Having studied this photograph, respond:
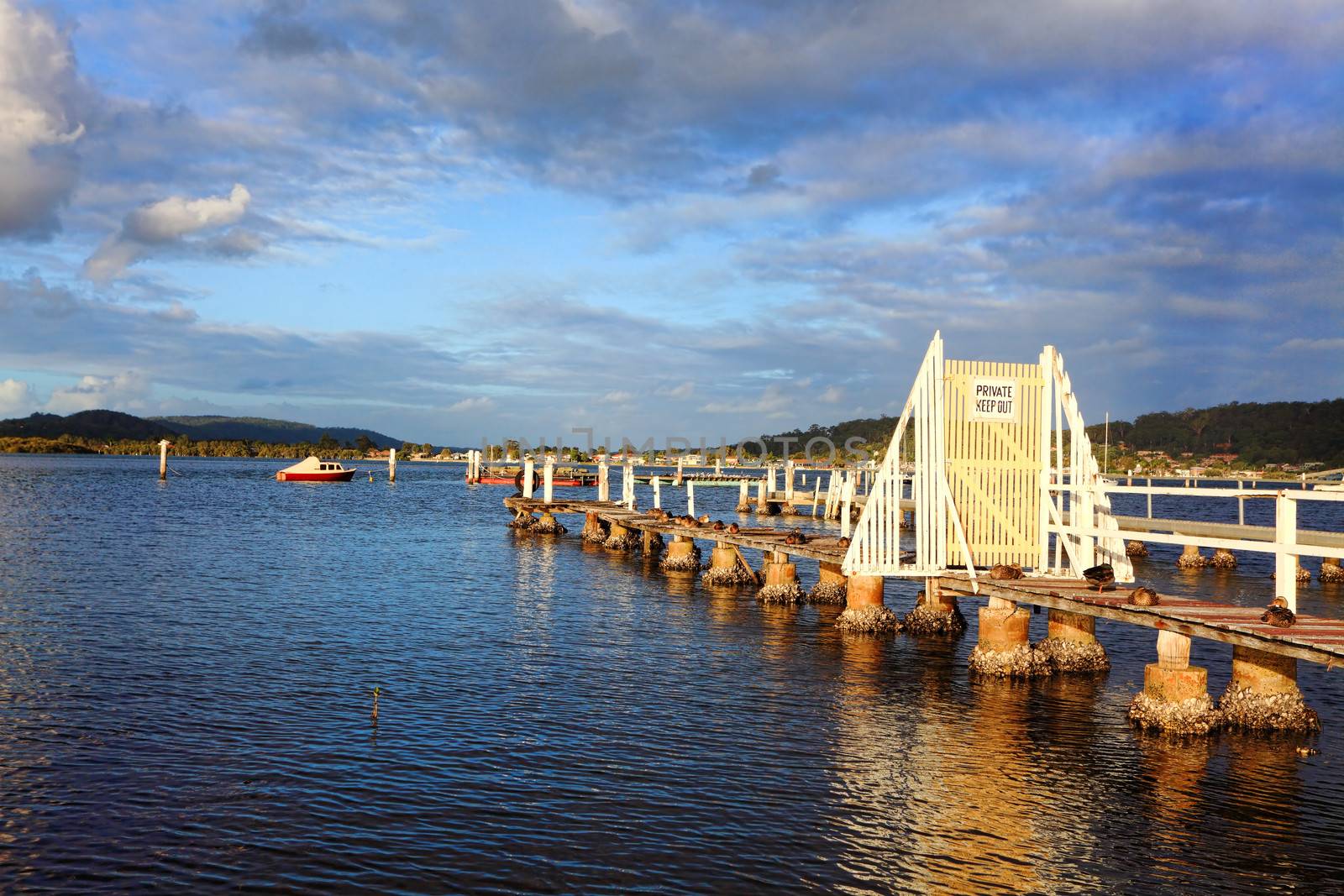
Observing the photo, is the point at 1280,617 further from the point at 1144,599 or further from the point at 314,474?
the point at 314,474

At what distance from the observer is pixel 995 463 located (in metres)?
27.7

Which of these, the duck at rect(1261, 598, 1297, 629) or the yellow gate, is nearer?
the duck at rect(1261, 598, 1297, 629)

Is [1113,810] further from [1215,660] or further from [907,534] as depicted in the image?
[907,534]

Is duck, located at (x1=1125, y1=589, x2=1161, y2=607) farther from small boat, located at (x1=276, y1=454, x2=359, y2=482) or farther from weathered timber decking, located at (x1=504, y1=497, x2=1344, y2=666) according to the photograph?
small boat, located at (x1=276, y1=454, x2=359, y2=482)

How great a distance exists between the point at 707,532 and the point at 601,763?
27785mm

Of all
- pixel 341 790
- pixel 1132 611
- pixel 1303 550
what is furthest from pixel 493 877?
pixel 1303 550

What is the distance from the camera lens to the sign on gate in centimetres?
2748

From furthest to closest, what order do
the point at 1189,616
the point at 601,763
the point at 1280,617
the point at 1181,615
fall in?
the point at 1181,615, the point at 1189,616, the point at 1280,617, the point at 601,763

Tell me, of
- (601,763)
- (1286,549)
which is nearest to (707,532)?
(601,763)

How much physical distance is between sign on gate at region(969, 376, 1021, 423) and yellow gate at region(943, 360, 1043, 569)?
0.02m

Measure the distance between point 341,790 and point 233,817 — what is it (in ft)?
5.81

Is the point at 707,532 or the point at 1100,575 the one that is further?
the point at 707,532

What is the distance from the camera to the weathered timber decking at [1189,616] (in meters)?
17.3

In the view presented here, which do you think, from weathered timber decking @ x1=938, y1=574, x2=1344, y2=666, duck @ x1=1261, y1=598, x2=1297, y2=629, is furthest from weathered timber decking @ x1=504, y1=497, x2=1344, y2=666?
duck @ x1=1261, y1=598, x2=1297, y2=629
